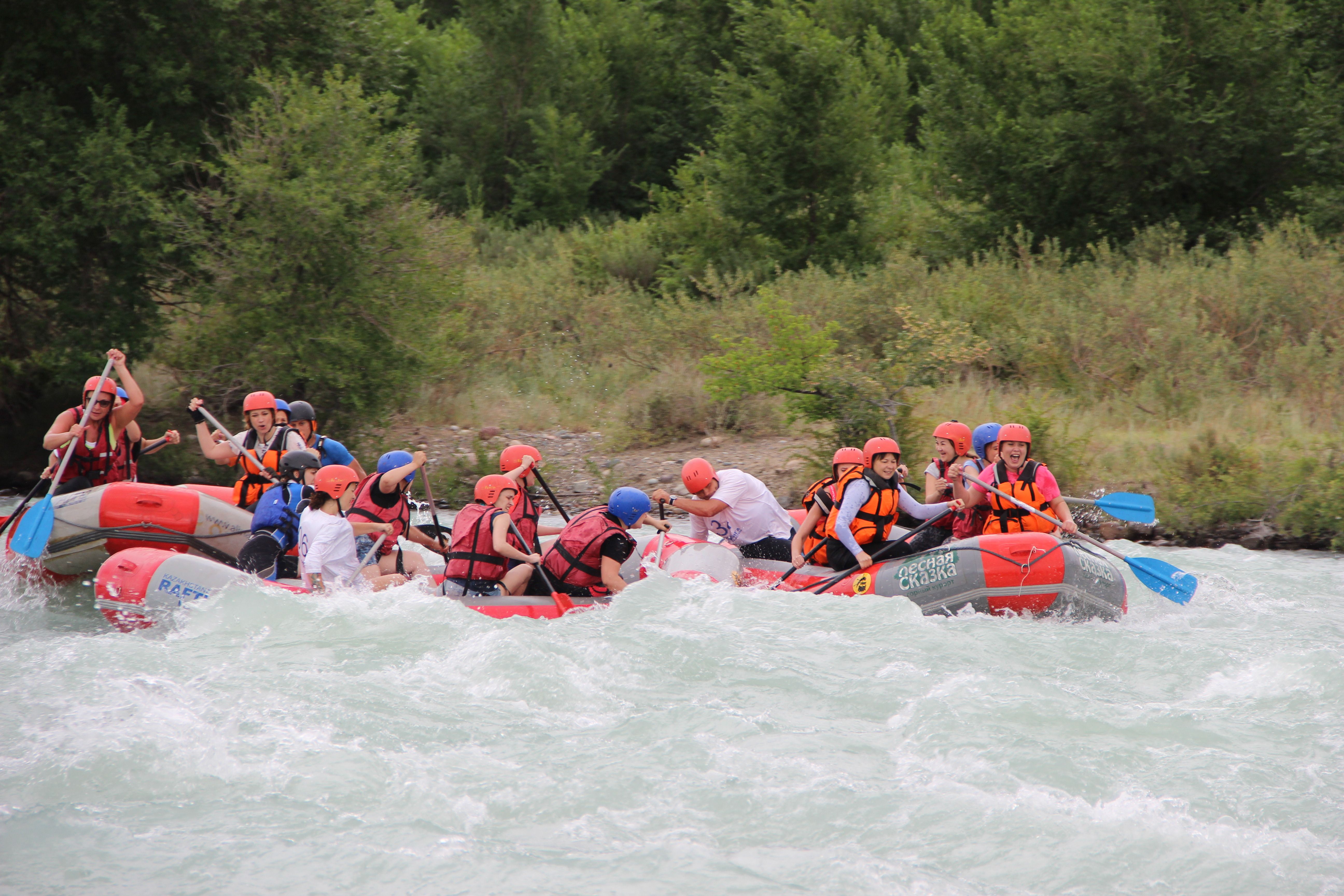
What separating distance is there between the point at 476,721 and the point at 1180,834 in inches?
129

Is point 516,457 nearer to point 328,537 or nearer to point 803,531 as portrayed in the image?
point 328,537

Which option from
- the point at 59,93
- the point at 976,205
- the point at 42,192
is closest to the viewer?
the point at 42,192

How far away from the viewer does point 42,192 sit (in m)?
13.1

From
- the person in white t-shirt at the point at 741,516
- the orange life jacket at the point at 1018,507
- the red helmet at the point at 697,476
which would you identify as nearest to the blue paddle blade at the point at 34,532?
the person in white t-shirt at the point at 741,516

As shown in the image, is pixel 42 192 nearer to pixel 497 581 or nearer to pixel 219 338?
pixel 219 338

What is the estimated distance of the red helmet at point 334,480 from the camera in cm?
703

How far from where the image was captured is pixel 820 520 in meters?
8.36

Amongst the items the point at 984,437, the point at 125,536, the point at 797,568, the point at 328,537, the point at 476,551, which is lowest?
the point at 797,568

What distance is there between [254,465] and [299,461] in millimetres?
1287

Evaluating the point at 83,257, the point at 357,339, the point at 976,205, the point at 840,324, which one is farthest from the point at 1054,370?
the point at 83,257

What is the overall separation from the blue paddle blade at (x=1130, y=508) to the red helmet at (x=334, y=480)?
492 cm

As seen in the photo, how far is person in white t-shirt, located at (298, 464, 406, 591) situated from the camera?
23.2 feet

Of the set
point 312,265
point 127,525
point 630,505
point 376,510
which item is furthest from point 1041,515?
point 312,265

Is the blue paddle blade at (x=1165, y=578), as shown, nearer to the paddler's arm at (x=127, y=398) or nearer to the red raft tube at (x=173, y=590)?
the red raft tube at (x=173, y=590)
